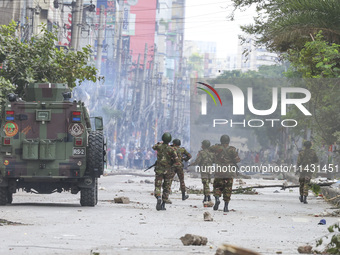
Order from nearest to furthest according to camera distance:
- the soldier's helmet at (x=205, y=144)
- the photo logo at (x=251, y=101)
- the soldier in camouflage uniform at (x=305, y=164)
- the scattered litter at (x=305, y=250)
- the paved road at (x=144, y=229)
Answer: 1. the scattered litter at (x=305, y=250)
2. the paved road at (x=144, y=229)
3. the photo logo at (x=251, y=101)
4. the soldier's helmet at (x=205, y=144)
5. the soldier in camouflage uniform at (x=305, y=164)

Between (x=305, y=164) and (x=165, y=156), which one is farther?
(x=305, y=164)

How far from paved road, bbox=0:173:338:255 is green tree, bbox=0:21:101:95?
716 centimetres

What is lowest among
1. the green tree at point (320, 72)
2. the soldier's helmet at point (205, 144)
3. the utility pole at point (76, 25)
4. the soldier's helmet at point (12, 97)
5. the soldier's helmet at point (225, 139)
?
the soldier's helmet at point (205, 144)

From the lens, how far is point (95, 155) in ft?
57.4

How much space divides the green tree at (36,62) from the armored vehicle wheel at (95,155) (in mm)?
6154

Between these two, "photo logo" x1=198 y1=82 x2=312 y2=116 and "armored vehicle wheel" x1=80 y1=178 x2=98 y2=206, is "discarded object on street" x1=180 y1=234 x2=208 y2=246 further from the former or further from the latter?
"photo logo" x1=198 y1=82 x2=312 y2=116

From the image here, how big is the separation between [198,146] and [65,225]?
8.68m

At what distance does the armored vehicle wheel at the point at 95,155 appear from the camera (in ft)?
57.2

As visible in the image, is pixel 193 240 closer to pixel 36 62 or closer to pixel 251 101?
pixel 251 101

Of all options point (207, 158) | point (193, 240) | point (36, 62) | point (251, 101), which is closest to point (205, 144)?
point (207, 158)

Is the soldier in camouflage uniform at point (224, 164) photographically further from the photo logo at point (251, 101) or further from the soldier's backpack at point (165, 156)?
the photo logo at point (251, 101)

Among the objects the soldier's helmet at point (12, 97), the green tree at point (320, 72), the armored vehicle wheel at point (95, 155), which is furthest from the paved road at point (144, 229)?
the green tree at point (320, 72)

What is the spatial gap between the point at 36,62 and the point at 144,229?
12792 millimetres

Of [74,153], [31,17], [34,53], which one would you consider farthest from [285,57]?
[31,17]
